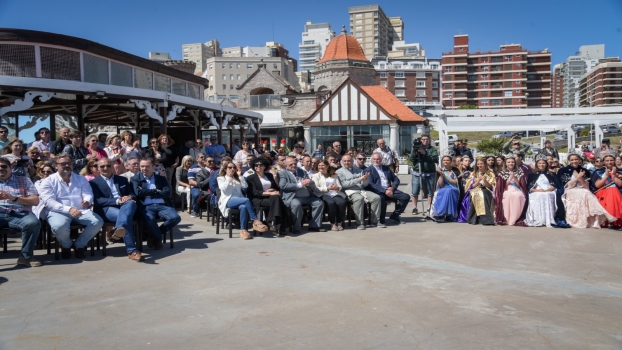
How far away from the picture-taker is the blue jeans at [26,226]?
6566mm

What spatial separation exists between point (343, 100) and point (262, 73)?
17557mm

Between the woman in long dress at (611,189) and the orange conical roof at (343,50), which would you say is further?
the orange conical roof at (343,50)

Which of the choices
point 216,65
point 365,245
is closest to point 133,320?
point 365,245

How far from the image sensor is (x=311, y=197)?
966cm

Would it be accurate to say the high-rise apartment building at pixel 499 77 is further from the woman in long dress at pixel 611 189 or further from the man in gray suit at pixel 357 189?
the man in gray suit at pixel 357 189

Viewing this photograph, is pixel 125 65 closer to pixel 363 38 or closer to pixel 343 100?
pixel 343 100

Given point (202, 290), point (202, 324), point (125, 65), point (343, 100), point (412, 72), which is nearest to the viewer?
point (202, 324)

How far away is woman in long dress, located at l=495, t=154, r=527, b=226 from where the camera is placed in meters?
9.98

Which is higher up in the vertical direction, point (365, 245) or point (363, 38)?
point (363, 38)

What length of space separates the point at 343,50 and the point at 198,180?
157 ft

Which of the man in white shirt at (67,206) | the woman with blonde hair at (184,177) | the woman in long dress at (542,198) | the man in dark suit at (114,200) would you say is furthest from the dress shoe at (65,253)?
the woman in long dress at (542,198)

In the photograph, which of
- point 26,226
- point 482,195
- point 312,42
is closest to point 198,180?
point 26,226

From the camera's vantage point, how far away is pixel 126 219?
6.98 metres

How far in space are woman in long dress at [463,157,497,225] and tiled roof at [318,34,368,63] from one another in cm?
4674
